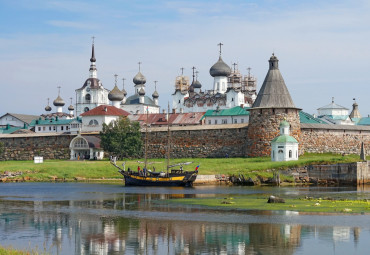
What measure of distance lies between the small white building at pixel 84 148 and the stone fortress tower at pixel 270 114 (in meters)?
14.9

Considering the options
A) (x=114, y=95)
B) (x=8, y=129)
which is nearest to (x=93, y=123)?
(x=114, y=95)

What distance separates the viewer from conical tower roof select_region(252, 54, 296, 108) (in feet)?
168

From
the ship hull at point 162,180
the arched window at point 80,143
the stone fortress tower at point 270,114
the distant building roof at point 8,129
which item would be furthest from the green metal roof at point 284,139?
the distant building roof at point 8,129

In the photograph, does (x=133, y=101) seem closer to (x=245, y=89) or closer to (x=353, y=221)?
(x=245, y=89)

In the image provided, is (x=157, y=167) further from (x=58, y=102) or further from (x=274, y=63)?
(x=58, y=102)

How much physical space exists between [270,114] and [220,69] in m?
43.8

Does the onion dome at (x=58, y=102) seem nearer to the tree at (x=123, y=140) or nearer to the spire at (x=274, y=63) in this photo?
the tree at (x=123, y=140)

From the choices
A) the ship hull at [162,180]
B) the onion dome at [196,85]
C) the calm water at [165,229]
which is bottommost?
the calm water at [165,229]

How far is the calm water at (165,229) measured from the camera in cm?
1805

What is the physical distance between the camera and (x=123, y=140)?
187 feet

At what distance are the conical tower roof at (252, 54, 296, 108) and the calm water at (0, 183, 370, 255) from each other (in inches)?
865

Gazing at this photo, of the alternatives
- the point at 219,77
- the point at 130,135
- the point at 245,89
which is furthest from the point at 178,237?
the point at 245,89

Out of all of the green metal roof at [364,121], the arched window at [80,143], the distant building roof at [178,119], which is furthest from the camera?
the green metal roof at [364,121]

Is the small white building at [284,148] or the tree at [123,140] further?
the tree at [123,140]
